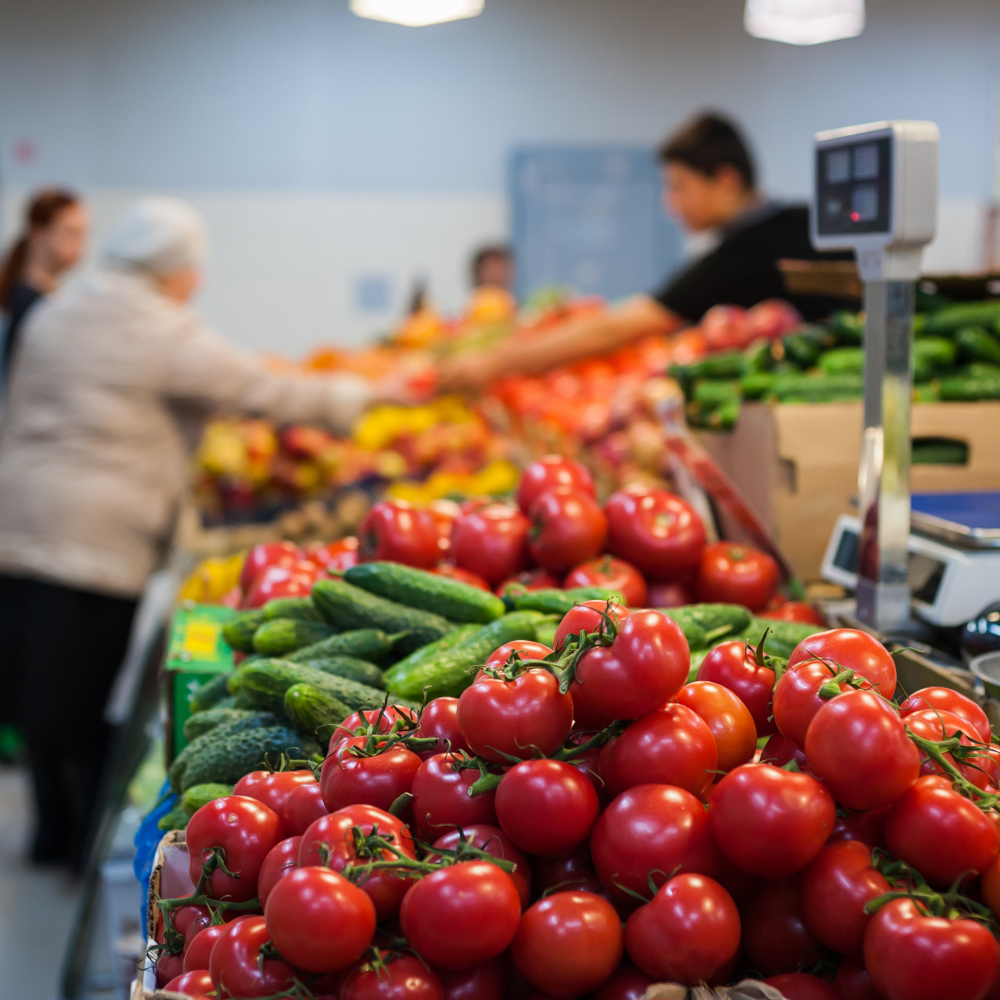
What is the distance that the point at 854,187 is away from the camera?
1.69 metres

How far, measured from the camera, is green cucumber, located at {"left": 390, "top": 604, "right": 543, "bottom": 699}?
4.90ft

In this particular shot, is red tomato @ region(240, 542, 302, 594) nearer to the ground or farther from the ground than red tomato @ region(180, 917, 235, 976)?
farther from the ground

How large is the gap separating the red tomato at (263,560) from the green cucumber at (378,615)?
435 millimetres

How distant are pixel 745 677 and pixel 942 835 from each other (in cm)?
29

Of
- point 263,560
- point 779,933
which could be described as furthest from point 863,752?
point 263,560

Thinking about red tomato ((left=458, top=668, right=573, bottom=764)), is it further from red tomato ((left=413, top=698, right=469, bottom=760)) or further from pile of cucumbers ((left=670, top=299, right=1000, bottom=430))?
pile of cucumbers ((left=670, top=299, right=1000, bottom=430))

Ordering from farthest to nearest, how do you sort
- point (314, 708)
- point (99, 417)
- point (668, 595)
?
point (99, 417) → point (668, 595) → point (314, 708)

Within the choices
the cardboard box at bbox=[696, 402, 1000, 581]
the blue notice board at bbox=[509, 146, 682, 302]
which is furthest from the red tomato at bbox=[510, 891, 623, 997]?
the blue notice board at bbox=[509, 146, 682, 302]

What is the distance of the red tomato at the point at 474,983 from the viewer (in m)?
0.98

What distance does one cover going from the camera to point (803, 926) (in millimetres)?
1014

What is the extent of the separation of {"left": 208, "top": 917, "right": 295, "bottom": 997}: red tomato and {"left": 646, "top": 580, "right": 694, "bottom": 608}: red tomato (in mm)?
1069

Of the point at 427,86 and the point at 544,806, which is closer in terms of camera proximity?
the point at 544,806

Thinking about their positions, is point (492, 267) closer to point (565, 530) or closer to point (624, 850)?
point (565, 530)

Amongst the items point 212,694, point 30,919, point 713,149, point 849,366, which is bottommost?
point 30,919
